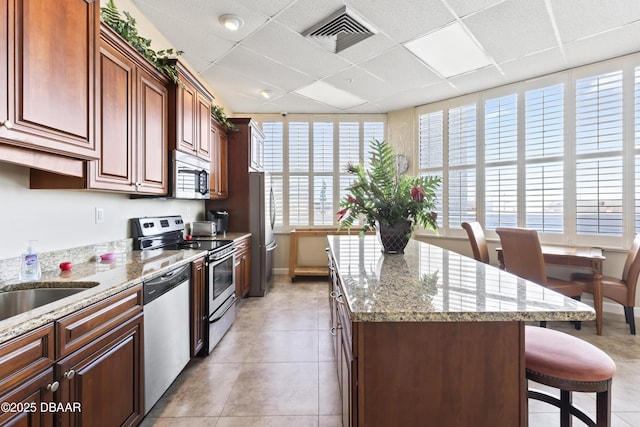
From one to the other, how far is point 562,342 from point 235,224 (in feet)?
12.1

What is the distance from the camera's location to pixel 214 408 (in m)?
1.81

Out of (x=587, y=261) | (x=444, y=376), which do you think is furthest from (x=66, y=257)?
(x=587, y=261)

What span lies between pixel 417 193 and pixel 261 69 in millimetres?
2658

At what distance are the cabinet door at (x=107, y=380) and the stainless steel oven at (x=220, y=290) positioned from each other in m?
0.88

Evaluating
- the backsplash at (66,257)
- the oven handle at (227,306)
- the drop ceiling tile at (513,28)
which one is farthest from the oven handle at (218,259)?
the drop ceiling tile at (513,28)

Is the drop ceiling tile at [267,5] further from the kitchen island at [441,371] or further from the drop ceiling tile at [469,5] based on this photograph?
the kitchen island at [441,371]

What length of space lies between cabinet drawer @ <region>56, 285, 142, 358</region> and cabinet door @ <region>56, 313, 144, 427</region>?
35 millimetres

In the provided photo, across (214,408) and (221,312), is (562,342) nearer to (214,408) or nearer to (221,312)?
(214,408)

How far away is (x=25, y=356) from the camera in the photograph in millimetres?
941

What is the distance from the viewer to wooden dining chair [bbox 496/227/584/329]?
2742 mm

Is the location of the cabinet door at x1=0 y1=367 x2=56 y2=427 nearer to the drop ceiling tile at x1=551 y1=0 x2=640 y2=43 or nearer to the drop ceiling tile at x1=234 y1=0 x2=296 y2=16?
the drop ceiling tile at x1=234 y1=0 x2=296 y2=16

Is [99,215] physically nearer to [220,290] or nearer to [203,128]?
[220,290]

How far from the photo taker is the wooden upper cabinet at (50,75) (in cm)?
113

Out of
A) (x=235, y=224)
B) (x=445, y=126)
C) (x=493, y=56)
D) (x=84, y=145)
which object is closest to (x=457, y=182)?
(x=445, y=126)
